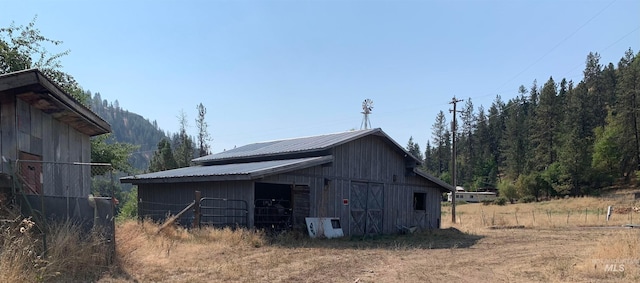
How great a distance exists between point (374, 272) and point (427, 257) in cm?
314

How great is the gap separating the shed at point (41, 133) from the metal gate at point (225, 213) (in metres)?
5.96

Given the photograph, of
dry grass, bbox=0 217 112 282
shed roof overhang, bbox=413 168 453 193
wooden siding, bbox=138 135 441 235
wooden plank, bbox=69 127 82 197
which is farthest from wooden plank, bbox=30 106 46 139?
shed roof overhang, bbox=413 168 453 193

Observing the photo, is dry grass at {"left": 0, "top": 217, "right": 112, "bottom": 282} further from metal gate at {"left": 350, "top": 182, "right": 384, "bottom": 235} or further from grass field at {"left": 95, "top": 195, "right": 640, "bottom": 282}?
metal gate at {"left": 350, "top": 182, "right": 384, "bottom": 235}

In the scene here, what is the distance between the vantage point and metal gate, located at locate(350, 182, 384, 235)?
2053 cm

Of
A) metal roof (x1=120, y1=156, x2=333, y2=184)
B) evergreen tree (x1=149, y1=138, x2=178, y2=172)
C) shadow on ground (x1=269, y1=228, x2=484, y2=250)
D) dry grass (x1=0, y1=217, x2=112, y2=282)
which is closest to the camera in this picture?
dry grass (x1=0, y1=217, x2=112, y2=282)

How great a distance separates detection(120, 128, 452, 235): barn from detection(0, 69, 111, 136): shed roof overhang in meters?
6.07

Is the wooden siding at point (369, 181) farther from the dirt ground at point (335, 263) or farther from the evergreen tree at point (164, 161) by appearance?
the evergreen tree at point (164, 161)

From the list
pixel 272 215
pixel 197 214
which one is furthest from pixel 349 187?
pixel 197 214

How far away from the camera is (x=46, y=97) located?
8.97 m

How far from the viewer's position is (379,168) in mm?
21875

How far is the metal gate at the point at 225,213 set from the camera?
1677 cm

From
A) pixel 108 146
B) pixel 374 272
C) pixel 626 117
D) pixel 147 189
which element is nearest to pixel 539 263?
pixel 374 272

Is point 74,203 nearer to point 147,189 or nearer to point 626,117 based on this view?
point 147,189

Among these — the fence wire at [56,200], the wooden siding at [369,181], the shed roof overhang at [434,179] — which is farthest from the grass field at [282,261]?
the shed roof overhang at [434,179]
